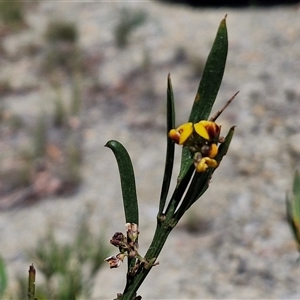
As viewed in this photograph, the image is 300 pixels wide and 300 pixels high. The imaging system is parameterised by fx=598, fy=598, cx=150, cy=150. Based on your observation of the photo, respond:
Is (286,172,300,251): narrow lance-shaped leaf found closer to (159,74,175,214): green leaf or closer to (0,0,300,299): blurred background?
(159,74,175,214): green leaf

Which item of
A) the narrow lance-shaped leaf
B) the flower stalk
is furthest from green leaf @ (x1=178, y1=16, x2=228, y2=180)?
the narrow lance-shaped leaf

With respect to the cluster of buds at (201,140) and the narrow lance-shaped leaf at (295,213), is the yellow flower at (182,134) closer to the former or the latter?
the cluster of buds at (201,140)

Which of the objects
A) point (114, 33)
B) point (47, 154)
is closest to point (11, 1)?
point (114, 33)

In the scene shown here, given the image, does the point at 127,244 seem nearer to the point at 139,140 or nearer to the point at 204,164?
the point at 204,164

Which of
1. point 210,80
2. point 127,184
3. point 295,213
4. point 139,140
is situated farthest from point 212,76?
point 139,140

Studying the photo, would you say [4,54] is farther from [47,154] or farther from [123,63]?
[47,154]
